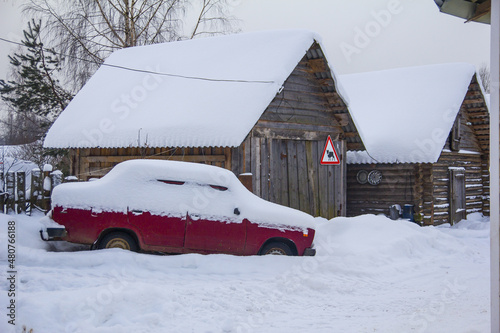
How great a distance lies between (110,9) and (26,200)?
14.8 metres

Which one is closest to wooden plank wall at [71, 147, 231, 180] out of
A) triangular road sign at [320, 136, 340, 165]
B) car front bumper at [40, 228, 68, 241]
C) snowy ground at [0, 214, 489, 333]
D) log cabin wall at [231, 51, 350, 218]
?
log cabin wall at [231, 51, 350, 218]

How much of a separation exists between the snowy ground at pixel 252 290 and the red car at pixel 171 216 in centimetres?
39

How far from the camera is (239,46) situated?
16.4 m

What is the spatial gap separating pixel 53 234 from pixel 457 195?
16.4 meters

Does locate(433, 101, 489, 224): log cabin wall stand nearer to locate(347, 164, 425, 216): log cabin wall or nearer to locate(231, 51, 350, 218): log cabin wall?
locate(347, 164, 425, 216): log cabin wall

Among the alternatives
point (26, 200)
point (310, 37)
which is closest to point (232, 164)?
point (310, 37)

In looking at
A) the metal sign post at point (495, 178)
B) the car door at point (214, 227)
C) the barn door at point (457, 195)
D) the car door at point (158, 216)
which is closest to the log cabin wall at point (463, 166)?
the barn door at point (457, 195)

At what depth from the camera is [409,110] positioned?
20.2 m

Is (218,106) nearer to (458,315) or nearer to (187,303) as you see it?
(187,303)

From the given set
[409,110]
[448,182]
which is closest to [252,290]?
[448,182]

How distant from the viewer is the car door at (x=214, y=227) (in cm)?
887

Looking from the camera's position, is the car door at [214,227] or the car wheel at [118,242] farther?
the car door at [214,227]

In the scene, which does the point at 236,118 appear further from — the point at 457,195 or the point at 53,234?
the point at 457,195

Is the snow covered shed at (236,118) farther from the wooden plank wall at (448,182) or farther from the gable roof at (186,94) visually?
the wooden plank wall at (448,182)
